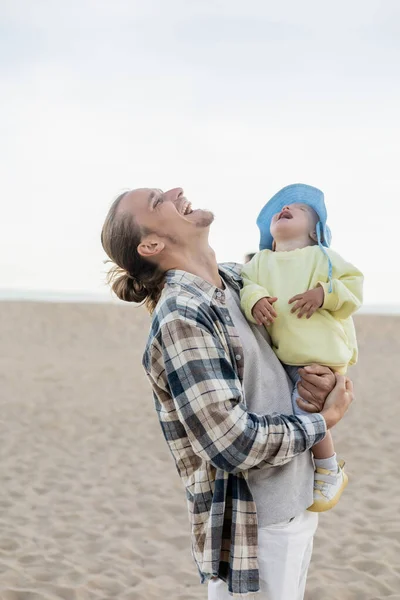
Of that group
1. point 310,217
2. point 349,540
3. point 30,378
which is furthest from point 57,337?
point 310,217

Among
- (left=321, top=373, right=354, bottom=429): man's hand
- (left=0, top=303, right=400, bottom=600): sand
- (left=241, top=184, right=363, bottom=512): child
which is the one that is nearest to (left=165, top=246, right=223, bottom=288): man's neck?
(left=241, top=184, right=363, bottom=512): child

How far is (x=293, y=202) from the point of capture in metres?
2.44

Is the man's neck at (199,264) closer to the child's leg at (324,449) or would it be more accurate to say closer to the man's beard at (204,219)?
the man's beard at (204,219)

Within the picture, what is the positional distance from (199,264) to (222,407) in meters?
0.54

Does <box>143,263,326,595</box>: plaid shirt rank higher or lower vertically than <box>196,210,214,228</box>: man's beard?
lower

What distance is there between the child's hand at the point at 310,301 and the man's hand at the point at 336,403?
235 mm

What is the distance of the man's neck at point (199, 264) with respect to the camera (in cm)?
211

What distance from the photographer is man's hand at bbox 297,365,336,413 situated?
6.51 feet

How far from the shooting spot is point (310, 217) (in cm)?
238

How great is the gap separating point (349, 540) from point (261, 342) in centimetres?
360

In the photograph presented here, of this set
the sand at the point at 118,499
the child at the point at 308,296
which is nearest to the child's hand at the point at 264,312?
the child at the point at 308,296

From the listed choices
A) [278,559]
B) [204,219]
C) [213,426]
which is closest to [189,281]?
[204,219]

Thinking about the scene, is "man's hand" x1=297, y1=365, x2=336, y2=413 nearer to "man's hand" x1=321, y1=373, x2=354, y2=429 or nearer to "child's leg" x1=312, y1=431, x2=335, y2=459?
"man's hand" x1=321, y1=373, x2=354, y2=429

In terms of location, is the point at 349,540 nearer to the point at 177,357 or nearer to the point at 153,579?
the point at 153,579
